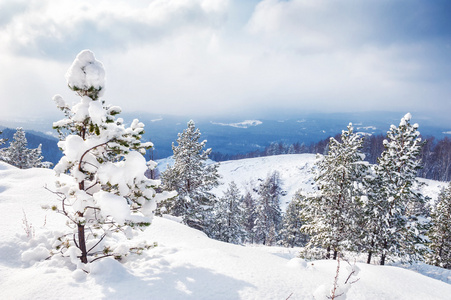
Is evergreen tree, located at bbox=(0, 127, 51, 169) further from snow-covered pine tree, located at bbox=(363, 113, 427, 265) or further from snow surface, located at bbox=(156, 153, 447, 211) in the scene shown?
snow surface, located at bbox=(156, 153, 447, 211)

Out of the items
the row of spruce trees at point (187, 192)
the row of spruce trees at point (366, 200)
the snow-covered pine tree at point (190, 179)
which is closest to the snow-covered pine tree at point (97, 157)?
the row of spruce trees at point (187, 192)

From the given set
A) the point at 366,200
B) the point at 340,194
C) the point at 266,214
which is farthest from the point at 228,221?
the point at 266,214

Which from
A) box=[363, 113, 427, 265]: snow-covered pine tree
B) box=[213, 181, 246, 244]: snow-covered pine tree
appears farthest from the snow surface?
box=[363, 113, 427, 265]: snow-covered pine tree

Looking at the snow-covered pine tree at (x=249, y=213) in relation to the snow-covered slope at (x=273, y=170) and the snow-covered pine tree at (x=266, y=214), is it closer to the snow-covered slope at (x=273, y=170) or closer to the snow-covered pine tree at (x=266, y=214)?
the snow-covered pine tree at (x=266, y=214)

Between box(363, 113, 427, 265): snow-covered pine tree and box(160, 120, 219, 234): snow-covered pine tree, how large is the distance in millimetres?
12007

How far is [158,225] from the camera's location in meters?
8.28

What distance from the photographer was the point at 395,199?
1491cm

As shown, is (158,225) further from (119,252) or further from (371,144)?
(371,144)

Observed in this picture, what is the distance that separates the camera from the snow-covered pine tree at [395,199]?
586 inches

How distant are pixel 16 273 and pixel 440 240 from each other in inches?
1353

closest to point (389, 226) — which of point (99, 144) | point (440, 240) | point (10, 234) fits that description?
point (440, 240)

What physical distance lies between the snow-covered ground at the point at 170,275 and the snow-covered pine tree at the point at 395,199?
382 inches

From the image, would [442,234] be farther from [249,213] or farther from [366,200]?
[249,213]

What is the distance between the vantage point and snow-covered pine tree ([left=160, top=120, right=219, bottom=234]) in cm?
1848
